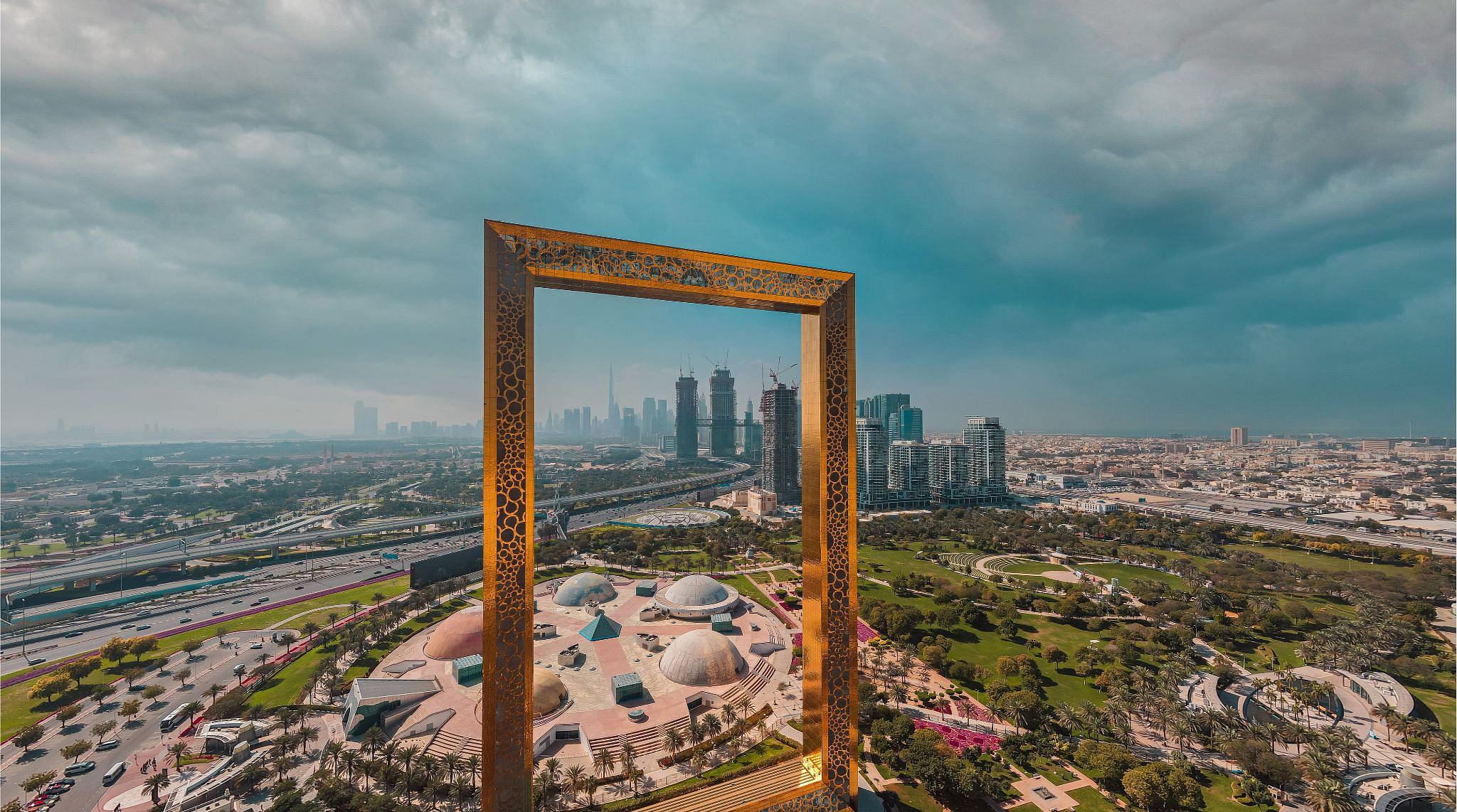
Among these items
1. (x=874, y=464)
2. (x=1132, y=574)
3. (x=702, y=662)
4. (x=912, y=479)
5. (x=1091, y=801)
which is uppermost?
(x=874, y=464)

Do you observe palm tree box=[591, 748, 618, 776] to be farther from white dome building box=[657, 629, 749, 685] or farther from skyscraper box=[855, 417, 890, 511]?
skyscraper box=[855, 417, 890, 511]

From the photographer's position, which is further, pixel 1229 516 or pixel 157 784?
pixel 1229 516

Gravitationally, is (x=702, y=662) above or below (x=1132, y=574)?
above

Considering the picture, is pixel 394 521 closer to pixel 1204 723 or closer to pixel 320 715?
pixel 320 715

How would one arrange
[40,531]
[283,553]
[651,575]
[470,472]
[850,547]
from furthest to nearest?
[470,472], [40,531], [283,553], [651,575], [850,547]

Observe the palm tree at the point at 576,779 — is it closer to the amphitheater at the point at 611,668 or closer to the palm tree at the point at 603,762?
the palm tree at the point at 603,762

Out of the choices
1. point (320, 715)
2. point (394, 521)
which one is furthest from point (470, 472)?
point (320, 715)

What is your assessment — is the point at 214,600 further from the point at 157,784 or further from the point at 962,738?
the point at 962,738

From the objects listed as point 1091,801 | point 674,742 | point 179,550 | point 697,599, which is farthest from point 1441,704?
point 179,550

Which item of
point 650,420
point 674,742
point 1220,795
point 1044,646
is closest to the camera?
point 1220,795
